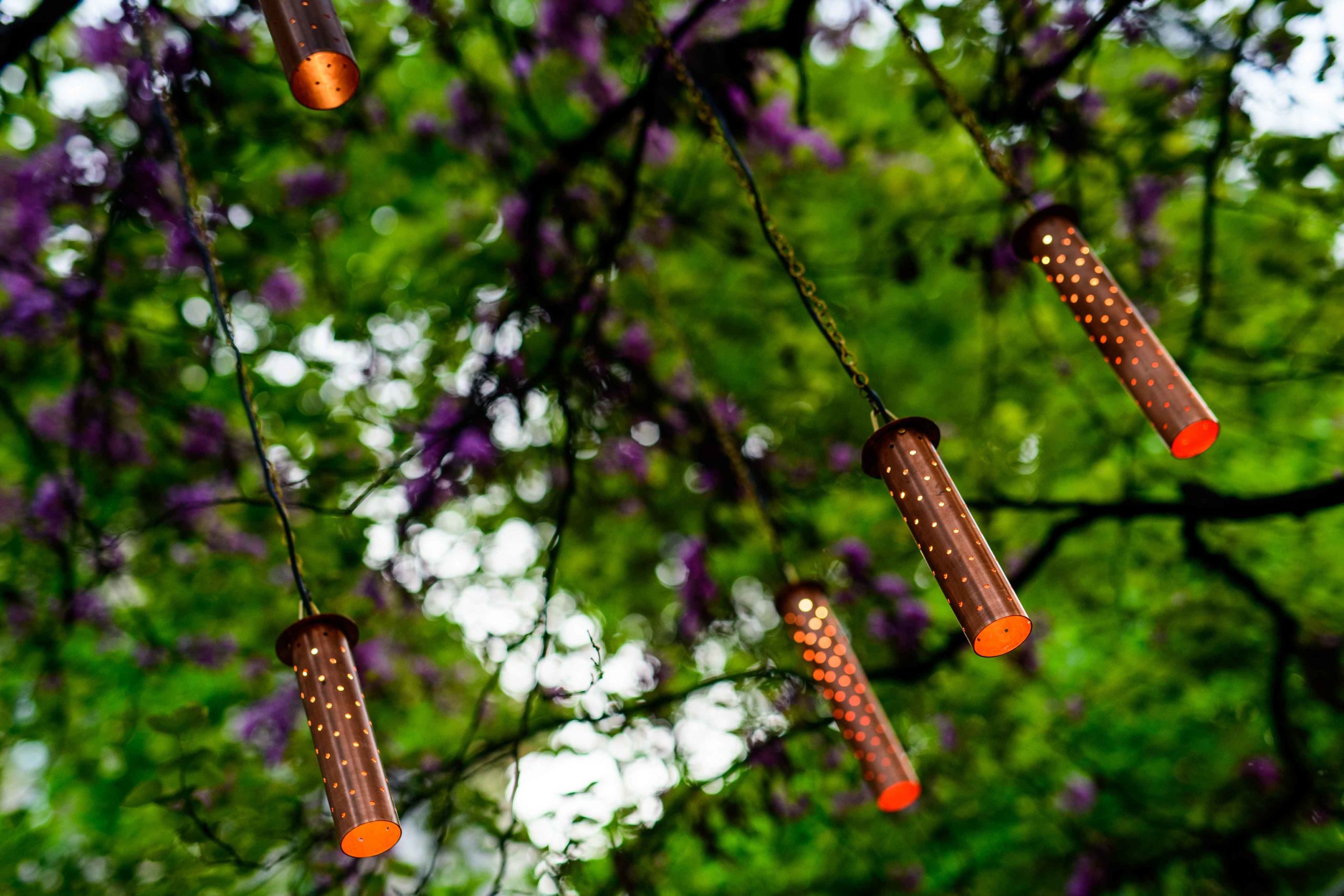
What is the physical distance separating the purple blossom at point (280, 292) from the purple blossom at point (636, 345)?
4.68ft

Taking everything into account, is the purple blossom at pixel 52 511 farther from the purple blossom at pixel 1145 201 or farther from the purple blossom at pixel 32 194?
the purple blossom at pixel 1145 201

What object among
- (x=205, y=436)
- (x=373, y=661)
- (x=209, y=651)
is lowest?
(x=373, y=661)

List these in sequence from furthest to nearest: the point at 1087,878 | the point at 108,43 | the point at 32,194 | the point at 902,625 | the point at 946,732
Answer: the point at 946,732, the point at 1087,878, the point at 902,625, the point at 32,194, the point at 108,43

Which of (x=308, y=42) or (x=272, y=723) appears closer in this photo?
(x=308, y=42)

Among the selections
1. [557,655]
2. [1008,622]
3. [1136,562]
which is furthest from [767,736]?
[1136,562]

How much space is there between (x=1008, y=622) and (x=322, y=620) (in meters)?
1.06

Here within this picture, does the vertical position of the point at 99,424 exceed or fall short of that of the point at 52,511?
it exceeds it

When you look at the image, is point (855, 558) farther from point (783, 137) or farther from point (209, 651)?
point (209, 651)

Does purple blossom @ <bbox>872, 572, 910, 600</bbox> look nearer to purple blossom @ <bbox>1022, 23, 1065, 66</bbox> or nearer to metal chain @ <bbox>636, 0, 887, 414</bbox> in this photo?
purple blossom @ <bbox>1022, 23, 1065, 66</bbox>

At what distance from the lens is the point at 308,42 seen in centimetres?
136

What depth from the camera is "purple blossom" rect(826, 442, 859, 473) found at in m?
4.29

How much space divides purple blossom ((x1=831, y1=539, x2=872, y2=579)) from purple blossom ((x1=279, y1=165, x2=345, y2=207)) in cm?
275

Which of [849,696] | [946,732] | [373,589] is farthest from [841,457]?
[849,696]

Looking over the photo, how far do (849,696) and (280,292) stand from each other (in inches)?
126
